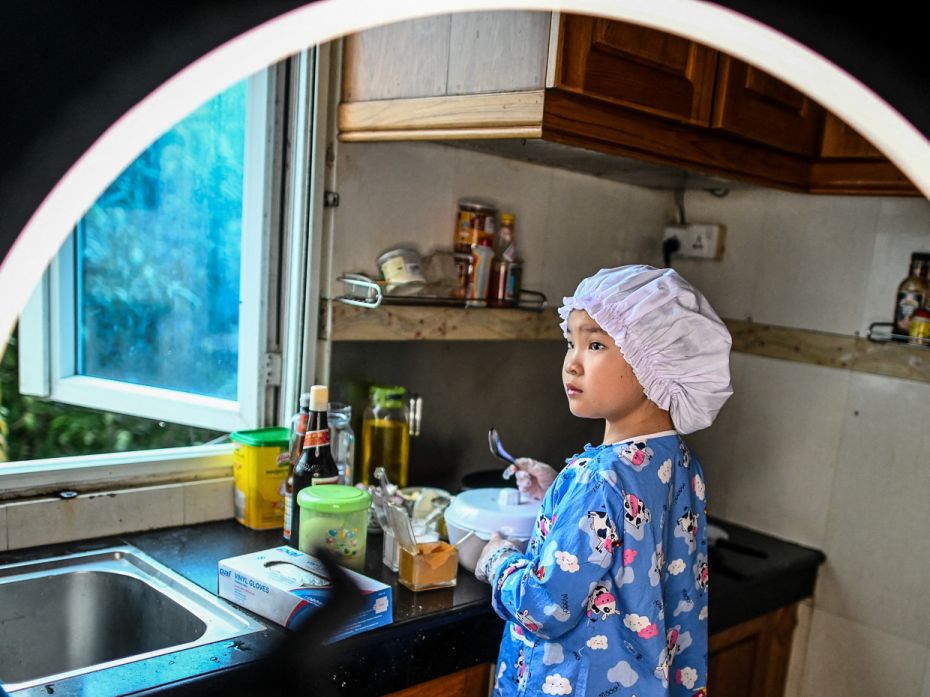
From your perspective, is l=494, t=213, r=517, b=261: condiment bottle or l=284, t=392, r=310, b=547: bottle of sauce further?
l=494, t=213, r=517, b=261: condiment bottle

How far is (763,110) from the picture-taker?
160 centimetres

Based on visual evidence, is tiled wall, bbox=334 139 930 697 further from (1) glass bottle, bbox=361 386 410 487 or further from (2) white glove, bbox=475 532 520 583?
(2) white glove, bbox=475 532 520 583

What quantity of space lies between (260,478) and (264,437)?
8 centimetres

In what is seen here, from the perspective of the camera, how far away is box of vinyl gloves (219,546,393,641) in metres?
Result: 1.13

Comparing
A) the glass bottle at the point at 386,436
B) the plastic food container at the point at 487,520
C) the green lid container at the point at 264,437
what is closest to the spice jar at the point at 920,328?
the plastic food container at the point at 487,520

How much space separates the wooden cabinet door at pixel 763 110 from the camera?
58.2 inches

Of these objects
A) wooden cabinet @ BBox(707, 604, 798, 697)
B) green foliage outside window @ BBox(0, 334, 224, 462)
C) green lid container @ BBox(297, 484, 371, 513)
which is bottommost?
wooden cabinet @ BBox(707, 604, 798, 697)

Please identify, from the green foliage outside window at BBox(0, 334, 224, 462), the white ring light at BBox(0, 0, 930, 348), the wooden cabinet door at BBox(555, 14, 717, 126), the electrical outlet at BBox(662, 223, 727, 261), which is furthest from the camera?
the green foliage outside window at BBox(0, 334, 224, 462)

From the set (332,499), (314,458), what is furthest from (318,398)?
(332,499)

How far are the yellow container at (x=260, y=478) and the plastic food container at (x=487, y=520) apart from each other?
33 centimetres

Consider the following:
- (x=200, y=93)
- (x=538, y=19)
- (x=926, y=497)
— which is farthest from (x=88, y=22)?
(x=926, y=497)

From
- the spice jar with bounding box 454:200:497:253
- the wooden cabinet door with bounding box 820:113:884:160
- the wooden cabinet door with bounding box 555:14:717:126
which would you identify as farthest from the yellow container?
the wooden cabinet door with bounding box 820:113:884:160

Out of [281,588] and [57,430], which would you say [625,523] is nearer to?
[281,588]

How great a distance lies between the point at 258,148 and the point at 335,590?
1400 mm
